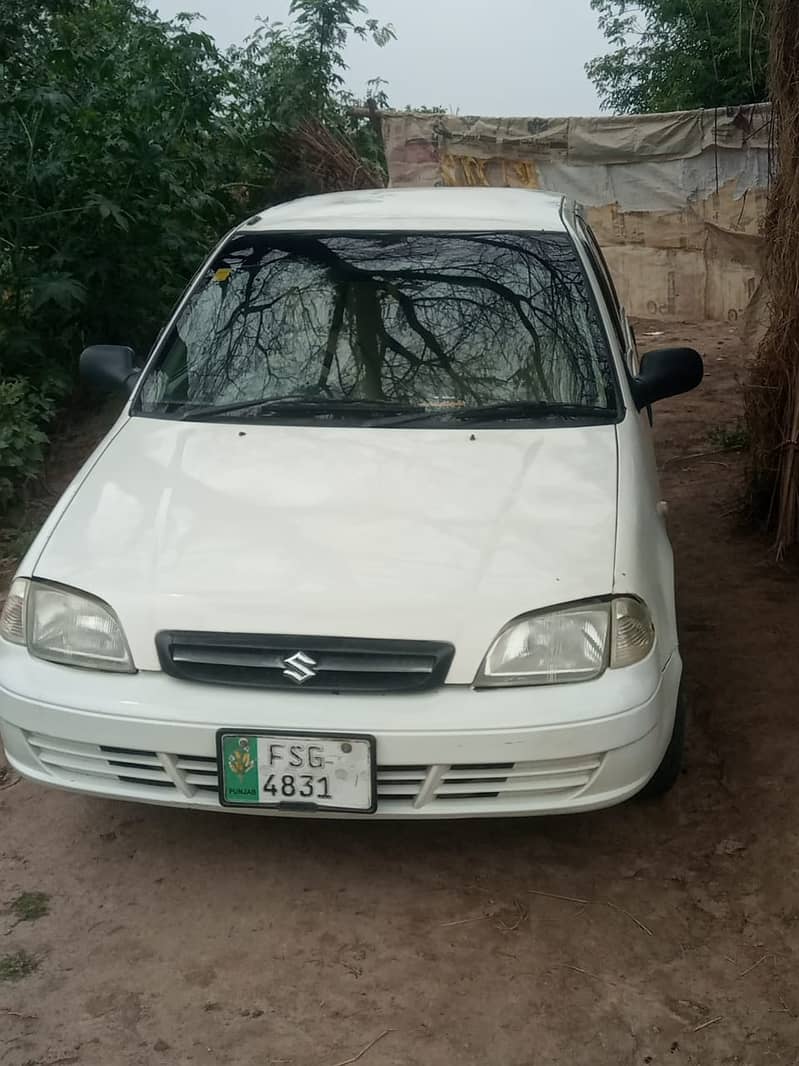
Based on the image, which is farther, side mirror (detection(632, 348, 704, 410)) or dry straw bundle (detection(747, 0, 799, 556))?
dry straw bundle (detection(747, 0, 799, 556))

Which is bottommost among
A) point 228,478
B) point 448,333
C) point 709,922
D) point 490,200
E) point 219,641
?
point 709,922

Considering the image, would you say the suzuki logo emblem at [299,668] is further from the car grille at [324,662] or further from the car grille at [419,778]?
the car grille at [419,778]

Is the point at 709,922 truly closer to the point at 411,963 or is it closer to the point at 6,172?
the point at 411,963

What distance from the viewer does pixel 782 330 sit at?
4.93 metres

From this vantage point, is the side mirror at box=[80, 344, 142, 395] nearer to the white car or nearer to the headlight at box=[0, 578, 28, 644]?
the white car

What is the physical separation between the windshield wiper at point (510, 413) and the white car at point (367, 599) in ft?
0.04

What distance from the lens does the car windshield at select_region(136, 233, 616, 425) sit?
3.46m

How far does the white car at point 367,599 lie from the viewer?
2549 mm

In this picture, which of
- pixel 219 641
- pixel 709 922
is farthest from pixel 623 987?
pixel 219 641

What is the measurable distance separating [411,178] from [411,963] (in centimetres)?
1055

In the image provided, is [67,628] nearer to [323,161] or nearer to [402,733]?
[402,733]

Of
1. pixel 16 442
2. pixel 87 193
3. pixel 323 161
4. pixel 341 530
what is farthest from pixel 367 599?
pixel 323 161

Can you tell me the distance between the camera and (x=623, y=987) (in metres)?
2.53

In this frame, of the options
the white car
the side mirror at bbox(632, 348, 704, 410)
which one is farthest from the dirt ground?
the side mirror at bbox(632, 348, 704, 410)
